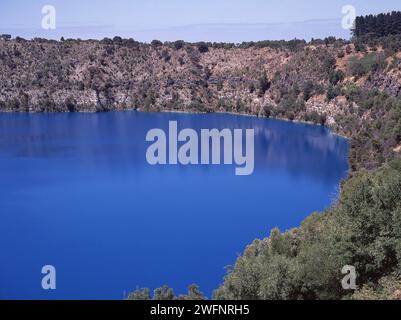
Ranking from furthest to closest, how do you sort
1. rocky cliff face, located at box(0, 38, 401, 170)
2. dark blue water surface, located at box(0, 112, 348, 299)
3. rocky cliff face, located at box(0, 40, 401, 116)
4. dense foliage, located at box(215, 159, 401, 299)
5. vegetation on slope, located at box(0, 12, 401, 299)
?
1. rocky cliff face, located at box(0, 40, 401, 116)
2. rocky cliff face, located at box(0, 38, 401, 170)
3. vegetation on slope, located at box(0, 12, 401, 299)
4. dark blue water surface, located at box(0, 112, 348, 299)
5. dense foliage, located at box(215, 159, 401, 299)

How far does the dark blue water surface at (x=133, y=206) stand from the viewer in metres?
22.9

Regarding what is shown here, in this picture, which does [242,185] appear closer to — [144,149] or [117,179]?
[117,179]

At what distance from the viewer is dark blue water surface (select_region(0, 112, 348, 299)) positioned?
75.3 ft

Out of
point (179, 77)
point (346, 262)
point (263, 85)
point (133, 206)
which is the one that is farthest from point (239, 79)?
point (346, 262)

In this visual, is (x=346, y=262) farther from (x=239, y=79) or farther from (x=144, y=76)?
(x=144, y=76)

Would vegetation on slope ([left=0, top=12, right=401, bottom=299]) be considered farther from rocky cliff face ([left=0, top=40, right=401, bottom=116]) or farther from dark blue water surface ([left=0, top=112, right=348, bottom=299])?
dark blue water surface ([left=0, top=112, right=348, bottom=299])

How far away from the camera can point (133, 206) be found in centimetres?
3231

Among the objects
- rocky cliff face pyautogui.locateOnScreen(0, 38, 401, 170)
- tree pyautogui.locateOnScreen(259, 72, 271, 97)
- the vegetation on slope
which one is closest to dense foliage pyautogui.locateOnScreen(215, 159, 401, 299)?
the vegetation on slope

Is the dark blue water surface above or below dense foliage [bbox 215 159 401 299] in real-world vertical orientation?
below

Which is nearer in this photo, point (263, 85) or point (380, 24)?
point (380, 24)

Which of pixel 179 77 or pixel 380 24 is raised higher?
pixel 380 24

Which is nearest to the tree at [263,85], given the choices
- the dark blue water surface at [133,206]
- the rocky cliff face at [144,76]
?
the rocky cliff face at [144,76]

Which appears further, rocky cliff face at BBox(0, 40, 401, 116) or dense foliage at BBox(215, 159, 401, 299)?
rocky cliff face at BBox(0, 40, 401, 116)
